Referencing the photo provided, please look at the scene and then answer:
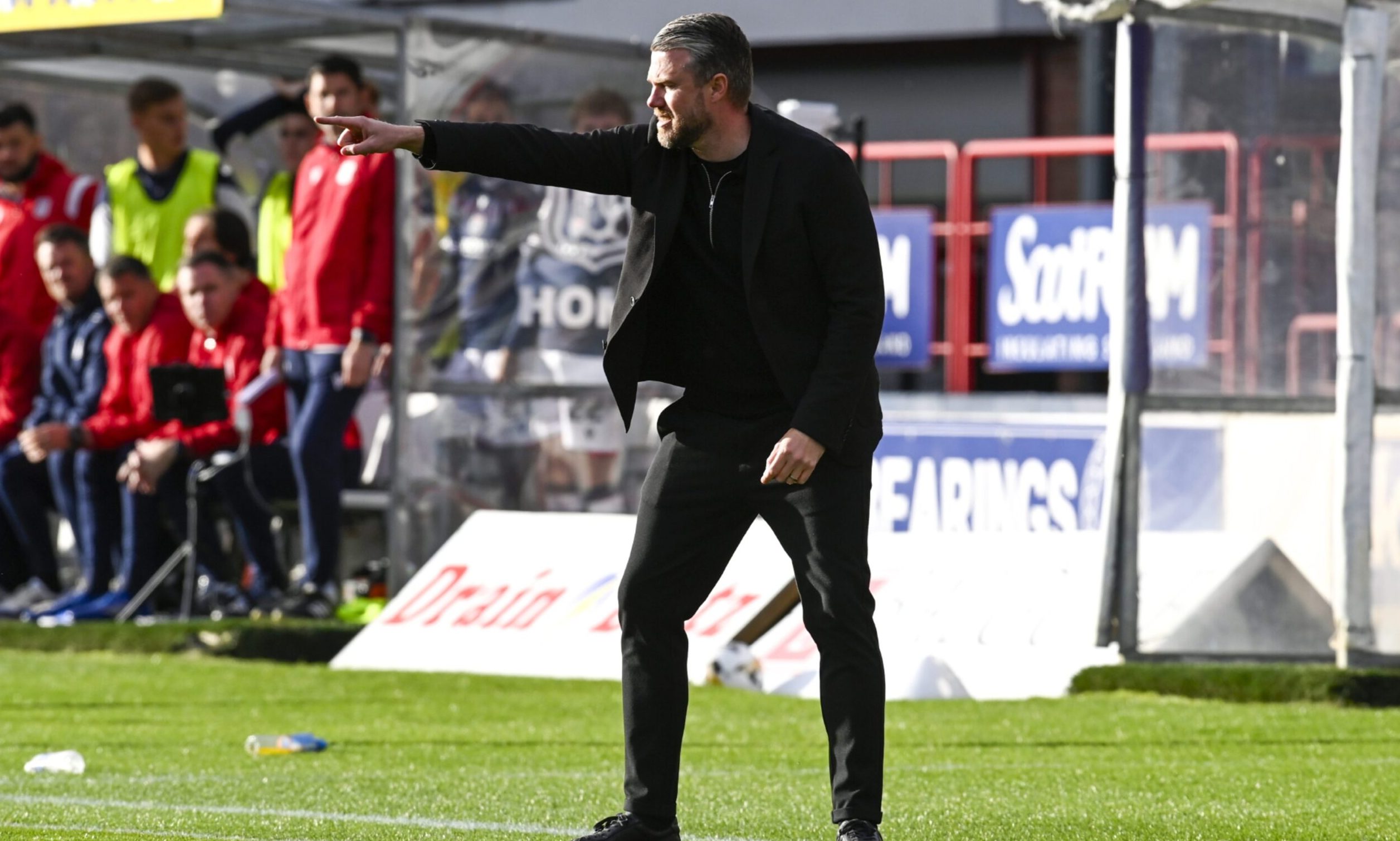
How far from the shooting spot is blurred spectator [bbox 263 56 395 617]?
12.9 m

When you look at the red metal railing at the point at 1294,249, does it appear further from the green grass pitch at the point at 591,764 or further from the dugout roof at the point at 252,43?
the dugout roof at the point at 252,43

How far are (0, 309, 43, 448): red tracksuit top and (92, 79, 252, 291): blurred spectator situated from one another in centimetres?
75

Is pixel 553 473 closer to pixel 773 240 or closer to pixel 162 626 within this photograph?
pixel 162 626

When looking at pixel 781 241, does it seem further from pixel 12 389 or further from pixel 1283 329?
pixel 12 389

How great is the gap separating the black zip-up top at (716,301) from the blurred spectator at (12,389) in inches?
373

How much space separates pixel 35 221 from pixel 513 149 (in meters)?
10.1

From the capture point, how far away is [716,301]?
594 centimetres

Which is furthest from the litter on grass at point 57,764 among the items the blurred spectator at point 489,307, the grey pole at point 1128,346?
the blurred spectator at point 489,307

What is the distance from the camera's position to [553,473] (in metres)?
13.9

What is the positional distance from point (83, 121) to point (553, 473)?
467 centimetres

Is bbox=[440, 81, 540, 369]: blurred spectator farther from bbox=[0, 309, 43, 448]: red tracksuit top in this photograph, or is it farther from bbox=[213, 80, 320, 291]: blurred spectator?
bbox=[0, 309, 43, 448]: red tracksuit top

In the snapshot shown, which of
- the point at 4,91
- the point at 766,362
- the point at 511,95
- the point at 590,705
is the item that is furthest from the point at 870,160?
the point at 766,362

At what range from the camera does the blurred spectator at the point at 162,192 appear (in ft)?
48.9

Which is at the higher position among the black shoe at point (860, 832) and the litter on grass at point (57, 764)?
the black shoe at point (860, 832)
